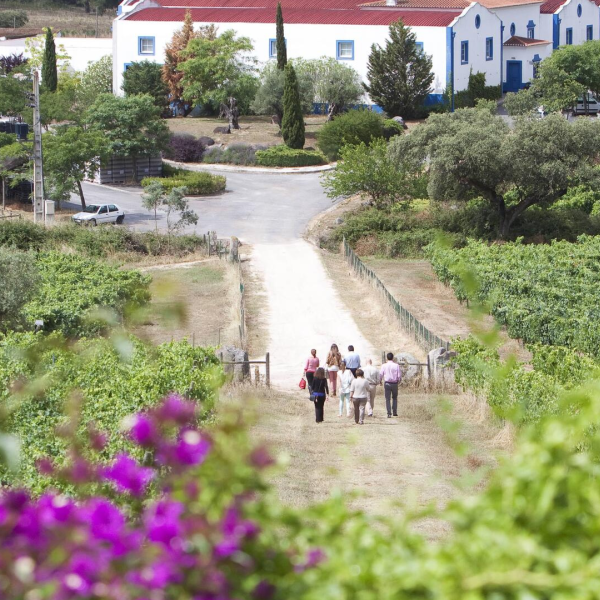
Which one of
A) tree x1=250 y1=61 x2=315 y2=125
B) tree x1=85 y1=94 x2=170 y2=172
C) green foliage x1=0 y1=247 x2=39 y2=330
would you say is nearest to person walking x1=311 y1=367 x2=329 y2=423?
green foliage x1=0 y1=247 x2=39 y2=330

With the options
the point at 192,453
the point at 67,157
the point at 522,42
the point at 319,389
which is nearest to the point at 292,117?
the point at 67,157

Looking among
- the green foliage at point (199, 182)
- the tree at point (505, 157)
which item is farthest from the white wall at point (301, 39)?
the tree at point (505, 157)

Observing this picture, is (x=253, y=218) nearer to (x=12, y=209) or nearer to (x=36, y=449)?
(x=12, y=209)

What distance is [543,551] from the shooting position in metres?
2.49

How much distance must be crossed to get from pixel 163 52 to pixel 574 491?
59.4 m

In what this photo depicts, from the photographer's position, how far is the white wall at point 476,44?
191ft

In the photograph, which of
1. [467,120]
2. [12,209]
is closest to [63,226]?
[12,209]

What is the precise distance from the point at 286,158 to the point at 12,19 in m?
49.3

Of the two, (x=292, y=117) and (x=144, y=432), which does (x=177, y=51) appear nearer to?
(x=292, y=117)

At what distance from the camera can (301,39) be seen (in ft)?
193

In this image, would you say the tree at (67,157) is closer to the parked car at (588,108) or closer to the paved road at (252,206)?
the paved road at (252,206)

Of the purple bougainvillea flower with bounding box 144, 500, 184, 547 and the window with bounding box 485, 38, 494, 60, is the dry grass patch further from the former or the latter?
the window with bounding box 485, 38, 494, 60

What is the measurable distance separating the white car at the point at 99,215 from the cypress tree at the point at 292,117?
14.1 metres

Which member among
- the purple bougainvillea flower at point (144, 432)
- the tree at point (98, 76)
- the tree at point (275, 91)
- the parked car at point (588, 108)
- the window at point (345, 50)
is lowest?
the purple bougainvillea flower at point (144, 432)
